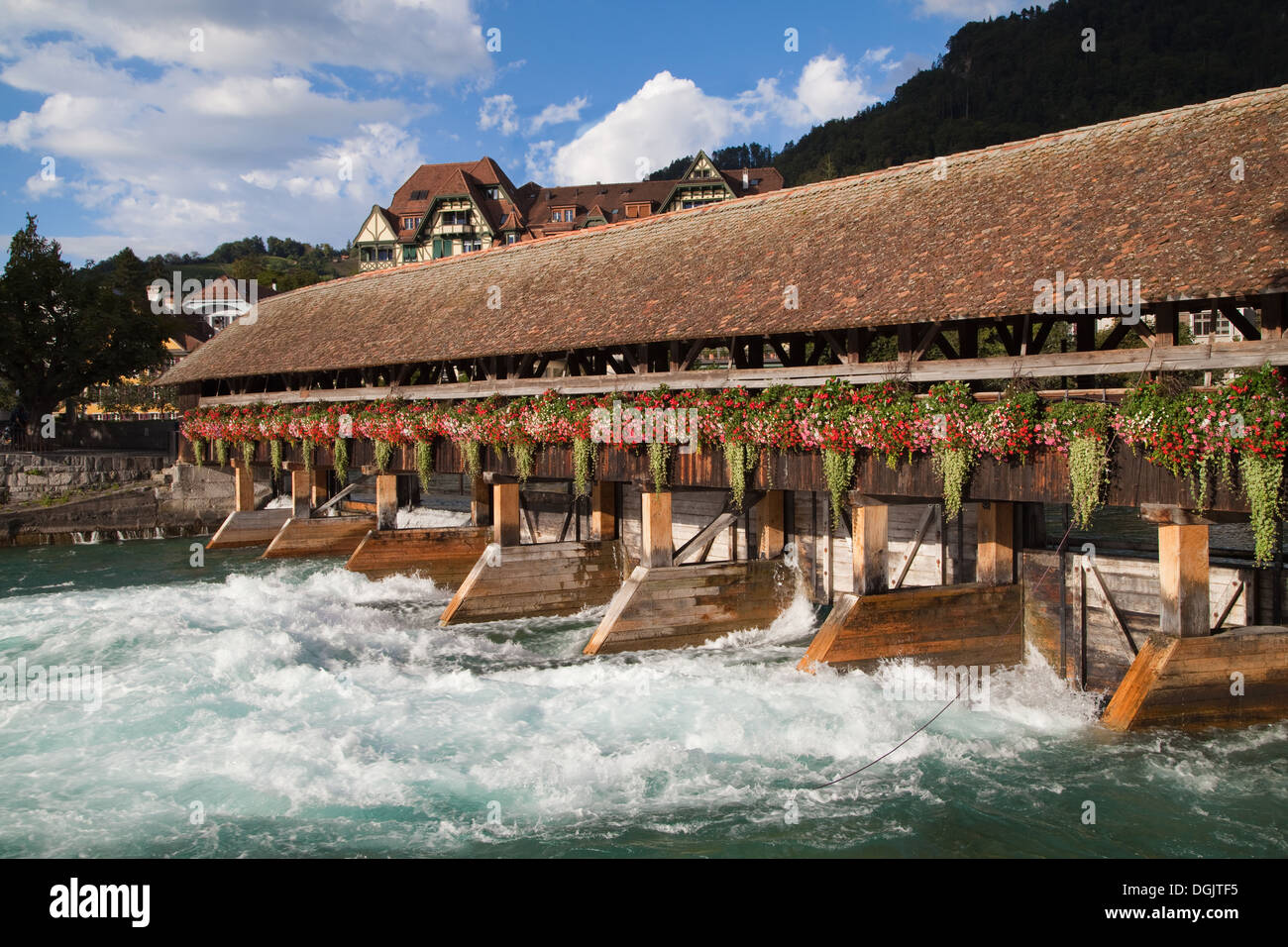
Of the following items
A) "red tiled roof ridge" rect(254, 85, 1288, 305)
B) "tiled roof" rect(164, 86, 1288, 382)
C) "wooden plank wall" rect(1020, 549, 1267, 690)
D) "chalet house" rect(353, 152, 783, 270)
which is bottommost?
"wooden plank wall" rect(1020, 549, 1267, 690)

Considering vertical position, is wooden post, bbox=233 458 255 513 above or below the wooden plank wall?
above

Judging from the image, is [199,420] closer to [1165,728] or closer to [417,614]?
[417,614]

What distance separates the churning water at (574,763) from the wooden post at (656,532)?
4.25ft

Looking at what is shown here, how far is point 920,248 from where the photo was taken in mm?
12055

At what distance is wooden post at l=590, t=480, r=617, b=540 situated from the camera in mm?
17062

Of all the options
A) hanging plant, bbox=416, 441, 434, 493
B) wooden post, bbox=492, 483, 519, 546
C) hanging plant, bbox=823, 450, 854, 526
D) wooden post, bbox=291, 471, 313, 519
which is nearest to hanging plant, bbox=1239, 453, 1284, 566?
hanging plant, bbox=823, 450, 854, 526

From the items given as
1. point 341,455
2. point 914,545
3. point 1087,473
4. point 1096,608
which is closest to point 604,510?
point 914,545

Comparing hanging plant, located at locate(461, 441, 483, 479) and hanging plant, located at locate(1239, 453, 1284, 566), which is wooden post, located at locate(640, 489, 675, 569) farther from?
hanging plant, located at locate(1239, 453, 1284, 566)

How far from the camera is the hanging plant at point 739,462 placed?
12492mm

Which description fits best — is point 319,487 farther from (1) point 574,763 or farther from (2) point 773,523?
(1) point 574,763

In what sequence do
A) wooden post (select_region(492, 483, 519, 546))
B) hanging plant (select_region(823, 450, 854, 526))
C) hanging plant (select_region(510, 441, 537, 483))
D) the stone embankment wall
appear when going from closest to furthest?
hanging plant (select_region(823, 450, 854, 526)), hanging plant (select_region(510, 441, 537, 483)), wooden post (select_region(492, 483, 519, 546)), the stone embankment wall

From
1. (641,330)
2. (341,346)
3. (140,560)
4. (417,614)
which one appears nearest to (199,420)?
(140,560)

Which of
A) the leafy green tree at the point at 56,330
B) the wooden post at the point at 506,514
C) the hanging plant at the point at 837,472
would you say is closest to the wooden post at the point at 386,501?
the wooden post at the point at 506,514

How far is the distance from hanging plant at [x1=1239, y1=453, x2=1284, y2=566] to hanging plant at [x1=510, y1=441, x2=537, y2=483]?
9.94 meters
